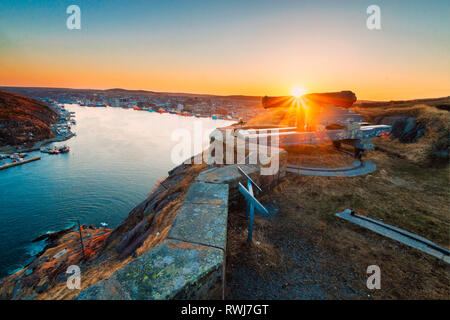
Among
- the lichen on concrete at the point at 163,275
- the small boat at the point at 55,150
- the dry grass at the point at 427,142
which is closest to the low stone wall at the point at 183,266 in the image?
the lichen on concrete at the point at 163,275

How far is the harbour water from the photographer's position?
79.4 feet

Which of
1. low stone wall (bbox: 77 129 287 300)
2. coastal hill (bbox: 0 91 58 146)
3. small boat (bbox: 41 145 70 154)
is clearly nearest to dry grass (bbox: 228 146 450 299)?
low stone wall (bbox: 77 129 287 300)

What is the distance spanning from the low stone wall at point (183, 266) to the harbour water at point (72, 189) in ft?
84.0

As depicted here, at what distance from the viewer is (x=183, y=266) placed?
256 cm

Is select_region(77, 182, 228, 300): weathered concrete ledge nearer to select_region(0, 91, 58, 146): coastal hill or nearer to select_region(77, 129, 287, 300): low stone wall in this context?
select_region(77, 129, 287, 300): low stone wall

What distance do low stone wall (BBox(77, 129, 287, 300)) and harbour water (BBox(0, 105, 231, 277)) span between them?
2561 cm

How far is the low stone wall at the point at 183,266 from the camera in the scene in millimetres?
2178

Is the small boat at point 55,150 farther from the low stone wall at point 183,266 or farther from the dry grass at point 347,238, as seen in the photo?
the low stone wall at point 183,266

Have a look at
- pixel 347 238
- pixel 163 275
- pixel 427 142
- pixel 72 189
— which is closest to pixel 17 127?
pixel 72 189

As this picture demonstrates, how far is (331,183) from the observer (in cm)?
871

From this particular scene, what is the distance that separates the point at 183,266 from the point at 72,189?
1757 inches

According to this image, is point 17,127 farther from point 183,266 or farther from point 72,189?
point 183,266
